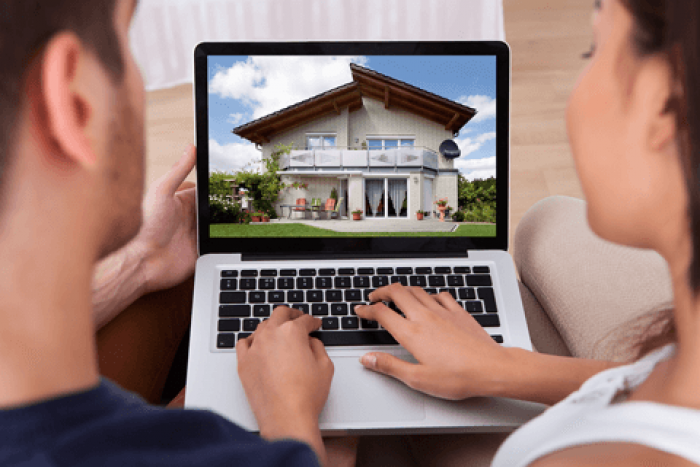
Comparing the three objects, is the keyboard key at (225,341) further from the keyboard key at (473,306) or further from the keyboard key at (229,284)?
the keyboard key at (473,306)

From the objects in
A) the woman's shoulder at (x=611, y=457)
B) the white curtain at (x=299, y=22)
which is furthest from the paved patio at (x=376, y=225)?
the woman's shoulder at (x=611, y=457)

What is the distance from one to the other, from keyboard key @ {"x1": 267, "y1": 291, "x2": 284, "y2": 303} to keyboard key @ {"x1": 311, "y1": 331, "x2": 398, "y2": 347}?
0.06m

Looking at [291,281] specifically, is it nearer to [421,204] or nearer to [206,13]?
[421,204]

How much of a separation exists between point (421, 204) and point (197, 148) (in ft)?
0.86

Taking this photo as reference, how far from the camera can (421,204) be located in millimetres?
432

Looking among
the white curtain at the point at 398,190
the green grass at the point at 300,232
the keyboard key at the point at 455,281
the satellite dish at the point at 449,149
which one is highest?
the satellite dish at the point at 449,149

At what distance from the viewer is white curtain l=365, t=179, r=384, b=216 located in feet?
1.37

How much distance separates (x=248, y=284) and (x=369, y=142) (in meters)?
0.20

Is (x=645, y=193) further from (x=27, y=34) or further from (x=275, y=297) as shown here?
(x=275, y=297)

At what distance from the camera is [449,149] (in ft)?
1.42

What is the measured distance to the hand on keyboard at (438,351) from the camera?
1.02 ft

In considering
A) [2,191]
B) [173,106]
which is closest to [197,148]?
[173,106]

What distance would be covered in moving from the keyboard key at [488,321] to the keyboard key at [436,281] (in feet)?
0.17

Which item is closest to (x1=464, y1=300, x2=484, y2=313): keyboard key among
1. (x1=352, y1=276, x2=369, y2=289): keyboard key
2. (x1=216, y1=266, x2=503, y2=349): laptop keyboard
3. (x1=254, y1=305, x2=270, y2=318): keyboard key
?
(x1=216, y1=266, x2=503, y2=349): laptop keyboard
